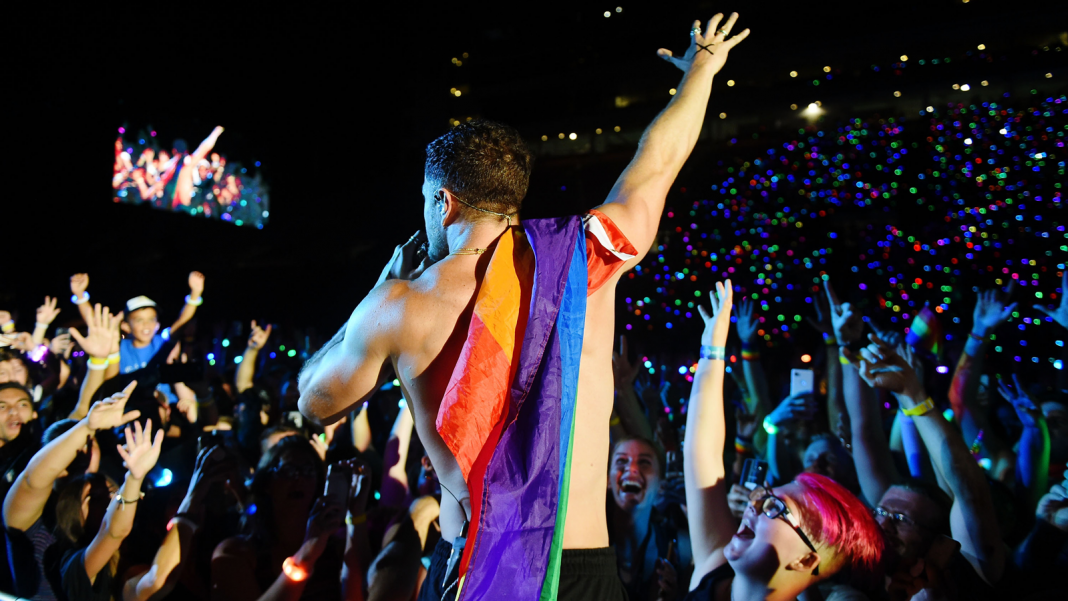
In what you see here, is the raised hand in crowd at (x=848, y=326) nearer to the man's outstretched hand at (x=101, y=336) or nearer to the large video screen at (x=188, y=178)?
the man's outstretched hand at (x=101, y=336)

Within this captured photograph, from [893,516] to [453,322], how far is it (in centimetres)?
189

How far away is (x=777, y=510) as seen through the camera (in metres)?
2.05

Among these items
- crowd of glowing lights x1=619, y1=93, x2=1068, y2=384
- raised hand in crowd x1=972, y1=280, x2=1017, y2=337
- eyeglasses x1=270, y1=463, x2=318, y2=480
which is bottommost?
eyeglasses x1=270, y1=463, x2=318, y2=480

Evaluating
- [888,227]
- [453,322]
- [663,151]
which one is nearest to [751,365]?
[663,151]

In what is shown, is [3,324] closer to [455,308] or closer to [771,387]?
[455,308]

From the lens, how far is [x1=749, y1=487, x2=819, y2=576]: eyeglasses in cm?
202

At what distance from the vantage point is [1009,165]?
5.92 metres

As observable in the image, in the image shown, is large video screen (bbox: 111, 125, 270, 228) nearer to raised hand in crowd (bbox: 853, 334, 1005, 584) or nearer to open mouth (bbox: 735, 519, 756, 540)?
open mouth (bbox: 735, 519, 756, 540)

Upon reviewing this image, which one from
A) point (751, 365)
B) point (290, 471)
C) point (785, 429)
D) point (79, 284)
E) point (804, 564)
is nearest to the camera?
point (804, 564)

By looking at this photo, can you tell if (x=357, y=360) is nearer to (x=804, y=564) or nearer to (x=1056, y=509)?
(x=804, y=564)

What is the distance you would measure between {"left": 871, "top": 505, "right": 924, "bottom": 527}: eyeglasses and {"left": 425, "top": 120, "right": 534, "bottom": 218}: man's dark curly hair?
1830 mm

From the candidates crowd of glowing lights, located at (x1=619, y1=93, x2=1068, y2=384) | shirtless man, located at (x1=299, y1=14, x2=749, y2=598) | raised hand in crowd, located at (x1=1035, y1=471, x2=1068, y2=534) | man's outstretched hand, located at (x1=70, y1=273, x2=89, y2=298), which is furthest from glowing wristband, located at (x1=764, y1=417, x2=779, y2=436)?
man's outstretched hand, located at (x1=70, y1=273, x2=89, y2=298)

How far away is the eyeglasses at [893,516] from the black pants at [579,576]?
141cm

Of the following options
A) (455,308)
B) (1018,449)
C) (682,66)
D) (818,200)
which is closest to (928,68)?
(818,200)
